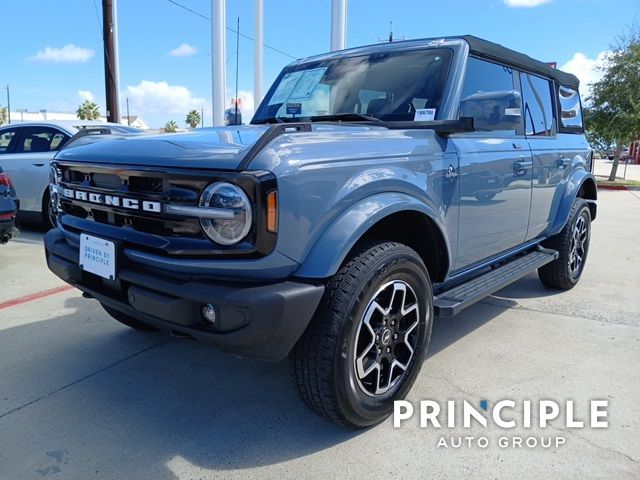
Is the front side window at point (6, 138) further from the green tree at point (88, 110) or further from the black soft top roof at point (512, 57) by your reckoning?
the green tree at point (88, 110)

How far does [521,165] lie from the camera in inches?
142

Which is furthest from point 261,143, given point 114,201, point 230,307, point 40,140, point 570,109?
point 40,140

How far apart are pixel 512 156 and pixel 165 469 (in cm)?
282

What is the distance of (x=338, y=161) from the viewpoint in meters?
2.22

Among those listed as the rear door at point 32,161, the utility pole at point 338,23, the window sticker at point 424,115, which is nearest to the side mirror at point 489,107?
the window sticker at point 424,115

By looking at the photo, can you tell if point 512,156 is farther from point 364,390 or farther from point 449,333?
point 364,390

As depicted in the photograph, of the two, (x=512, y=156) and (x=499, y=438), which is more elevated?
(x=512, y=156)

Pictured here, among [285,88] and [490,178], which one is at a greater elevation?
[285,88]

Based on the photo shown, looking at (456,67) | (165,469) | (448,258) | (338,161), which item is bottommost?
(165,469)

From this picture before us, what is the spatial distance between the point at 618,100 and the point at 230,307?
889 inches

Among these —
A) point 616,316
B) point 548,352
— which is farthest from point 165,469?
point 616,316

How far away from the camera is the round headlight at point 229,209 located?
1956 mm

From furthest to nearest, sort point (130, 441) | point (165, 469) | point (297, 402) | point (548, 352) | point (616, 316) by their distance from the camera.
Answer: point (616, 316), point (548, 352), point (297, 402), point (130, 441), point (165, 469)

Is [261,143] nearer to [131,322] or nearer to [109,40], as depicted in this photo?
[131,322]
